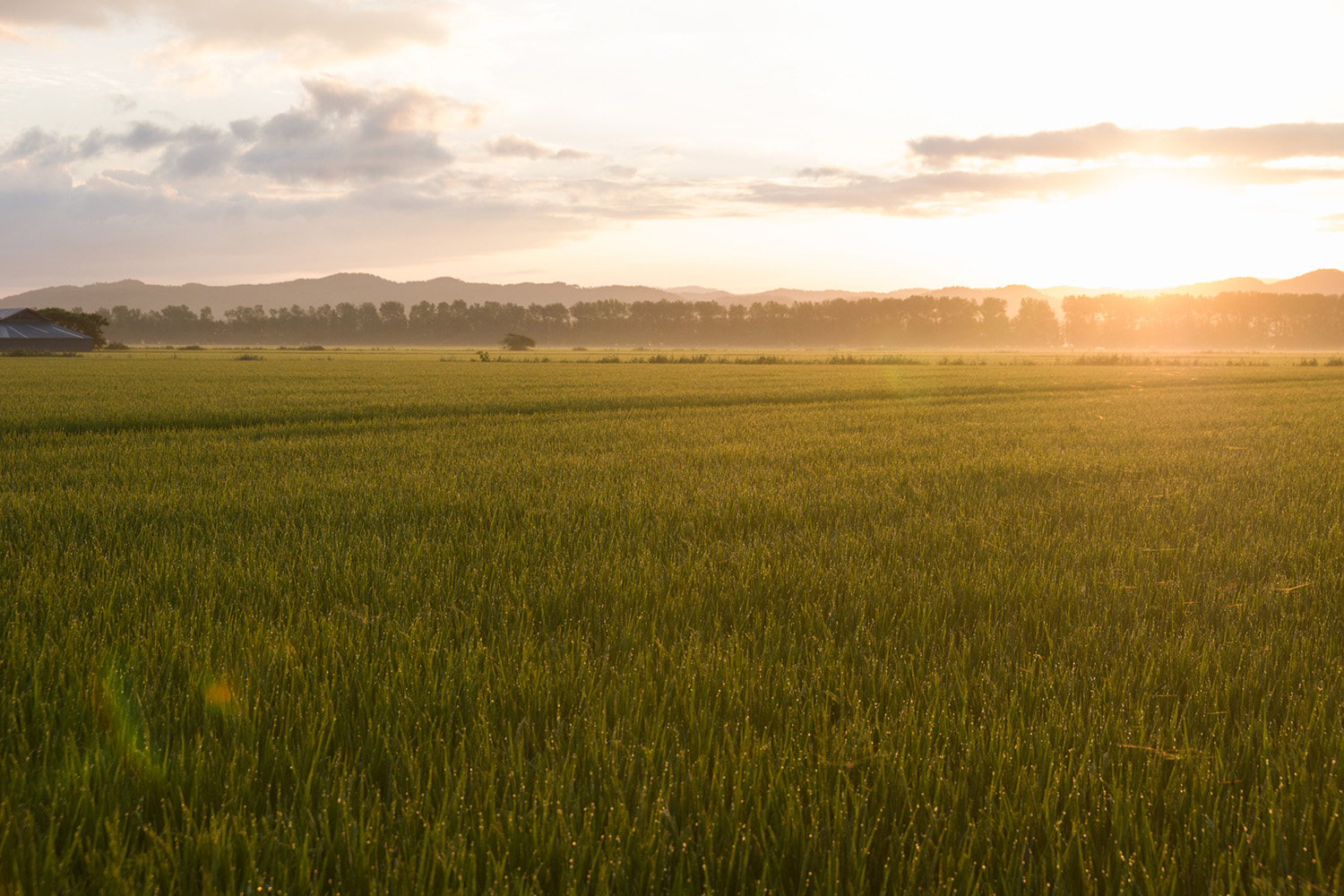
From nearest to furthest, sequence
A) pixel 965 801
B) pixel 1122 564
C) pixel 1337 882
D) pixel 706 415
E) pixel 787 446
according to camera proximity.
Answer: pixel 1337 882, pixel 965 801, pixel 1122 564, pixel 787 446, pixel 706 415

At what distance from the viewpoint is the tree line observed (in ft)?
530

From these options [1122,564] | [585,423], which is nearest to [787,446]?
[585,423]

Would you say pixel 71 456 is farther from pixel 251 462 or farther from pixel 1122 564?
pixel 1122 564

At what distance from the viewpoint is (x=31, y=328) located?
7950cm

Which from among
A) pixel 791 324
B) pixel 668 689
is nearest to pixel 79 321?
pixel 668 689

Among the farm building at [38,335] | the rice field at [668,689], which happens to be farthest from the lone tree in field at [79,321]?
the rice field at [668,689]

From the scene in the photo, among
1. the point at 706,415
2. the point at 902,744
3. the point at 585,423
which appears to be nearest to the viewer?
the point at 902,744

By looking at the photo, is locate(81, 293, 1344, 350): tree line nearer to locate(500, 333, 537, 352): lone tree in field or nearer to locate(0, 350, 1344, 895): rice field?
locate(500, 333, 537, 352): lone tree in field

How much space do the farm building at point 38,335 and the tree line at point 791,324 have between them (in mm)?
88901

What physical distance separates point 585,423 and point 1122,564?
33.5ft

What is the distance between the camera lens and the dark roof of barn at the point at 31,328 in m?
77.3

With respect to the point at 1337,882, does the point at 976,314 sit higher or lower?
higher

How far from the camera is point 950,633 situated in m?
3.24

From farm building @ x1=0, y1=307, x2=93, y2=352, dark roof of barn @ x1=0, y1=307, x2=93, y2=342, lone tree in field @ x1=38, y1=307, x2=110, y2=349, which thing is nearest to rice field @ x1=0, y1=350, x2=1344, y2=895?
farm building @ x1=0, y1=307, x2=93, y2=352
